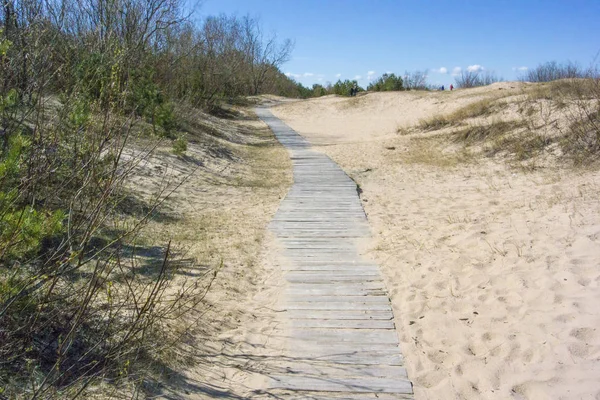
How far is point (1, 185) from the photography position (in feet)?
8.24

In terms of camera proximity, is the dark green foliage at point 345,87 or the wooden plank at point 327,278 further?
the dark green foliage at point 345,87

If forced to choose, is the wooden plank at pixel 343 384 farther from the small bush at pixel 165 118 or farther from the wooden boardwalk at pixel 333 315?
the small bush at pixel 165 118

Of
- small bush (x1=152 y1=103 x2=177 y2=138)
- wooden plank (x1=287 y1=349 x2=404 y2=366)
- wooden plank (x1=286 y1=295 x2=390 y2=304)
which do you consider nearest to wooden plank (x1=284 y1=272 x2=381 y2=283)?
wooden plank (x1=286 y1=295 x2=390 y2=304)

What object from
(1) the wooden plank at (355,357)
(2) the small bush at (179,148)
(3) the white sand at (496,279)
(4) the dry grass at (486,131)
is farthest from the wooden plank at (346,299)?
(4) the dry grass at (486,131)

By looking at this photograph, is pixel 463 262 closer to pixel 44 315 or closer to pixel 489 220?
pixel 489 220

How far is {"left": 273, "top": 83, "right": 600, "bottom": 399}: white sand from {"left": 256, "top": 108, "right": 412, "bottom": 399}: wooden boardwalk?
0.56 feet

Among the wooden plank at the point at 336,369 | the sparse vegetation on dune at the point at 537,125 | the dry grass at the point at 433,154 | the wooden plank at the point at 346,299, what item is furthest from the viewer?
the dry grass at the point at 433,154

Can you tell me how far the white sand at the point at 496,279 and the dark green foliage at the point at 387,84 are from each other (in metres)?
27.0

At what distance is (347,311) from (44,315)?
2.25 m

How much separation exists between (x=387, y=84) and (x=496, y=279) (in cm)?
3243

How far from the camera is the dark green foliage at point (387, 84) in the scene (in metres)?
35.3

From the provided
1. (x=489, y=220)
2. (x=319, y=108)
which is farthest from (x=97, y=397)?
(x=319, y=108)

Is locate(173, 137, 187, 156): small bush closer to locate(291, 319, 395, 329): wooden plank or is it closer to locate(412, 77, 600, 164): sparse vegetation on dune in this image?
locate(412, 77, 600, 164): sparse vegetation on dune

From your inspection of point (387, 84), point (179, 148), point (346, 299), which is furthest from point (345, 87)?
point (346, 299)
